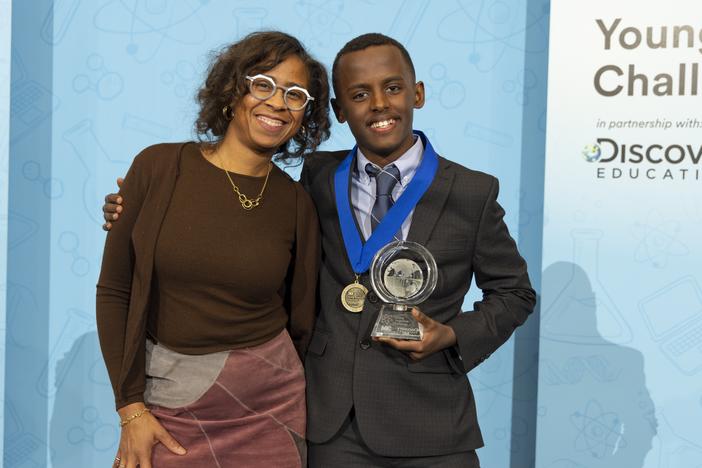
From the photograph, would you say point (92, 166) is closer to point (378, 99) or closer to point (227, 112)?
point (227, 112)

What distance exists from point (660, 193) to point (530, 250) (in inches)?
29.4

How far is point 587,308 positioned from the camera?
323 centimetres

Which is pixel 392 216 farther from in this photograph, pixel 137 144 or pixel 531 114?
pixel 137 144

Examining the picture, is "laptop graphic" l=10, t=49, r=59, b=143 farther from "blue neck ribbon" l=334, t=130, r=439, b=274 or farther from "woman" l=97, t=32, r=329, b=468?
"blue neck ribbon" l=334, t=130, r=439, b=274

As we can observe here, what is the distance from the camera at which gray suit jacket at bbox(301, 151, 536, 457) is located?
213 cm

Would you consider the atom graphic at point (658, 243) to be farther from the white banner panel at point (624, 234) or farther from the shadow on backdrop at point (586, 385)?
the shadow on backdrop at point (586, 385)

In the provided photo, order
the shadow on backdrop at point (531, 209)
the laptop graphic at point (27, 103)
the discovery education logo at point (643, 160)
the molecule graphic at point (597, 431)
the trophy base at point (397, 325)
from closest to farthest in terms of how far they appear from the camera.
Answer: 1. the trophy base at point (397, 325)
2. the discovery education logo at point (643, 160)
3. the molecule graphic at point (597, 431)
4. the shadow on backdrop at point (531, 209)
5. the laptop graphic at point (27, 103)

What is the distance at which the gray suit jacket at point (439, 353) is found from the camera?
213cm

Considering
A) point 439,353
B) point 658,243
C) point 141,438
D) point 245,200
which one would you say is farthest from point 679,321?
point 141,438

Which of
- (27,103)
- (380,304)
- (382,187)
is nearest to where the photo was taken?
(380,304)

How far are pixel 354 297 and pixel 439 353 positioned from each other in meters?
0.28

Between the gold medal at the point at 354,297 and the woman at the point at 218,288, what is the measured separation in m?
0.12

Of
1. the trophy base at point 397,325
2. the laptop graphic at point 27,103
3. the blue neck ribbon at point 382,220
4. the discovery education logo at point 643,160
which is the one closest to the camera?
the trophy base at point 397,325

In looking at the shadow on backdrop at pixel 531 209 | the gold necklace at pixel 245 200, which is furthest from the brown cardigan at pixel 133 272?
the shadow on backdrop at pixel 531 209
